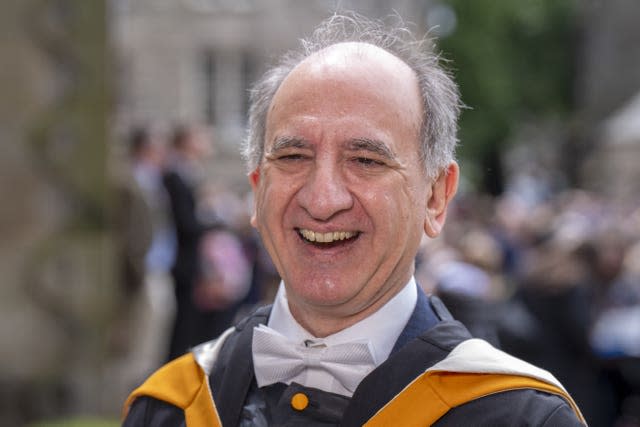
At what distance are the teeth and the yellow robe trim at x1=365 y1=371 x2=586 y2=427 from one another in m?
0.32

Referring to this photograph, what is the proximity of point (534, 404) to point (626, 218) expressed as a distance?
13.6m

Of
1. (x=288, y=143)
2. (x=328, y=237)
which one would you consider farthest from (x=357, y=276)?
(x=288, y=143)

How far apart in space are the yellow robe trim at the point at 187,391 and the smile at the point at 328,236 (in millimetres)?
427

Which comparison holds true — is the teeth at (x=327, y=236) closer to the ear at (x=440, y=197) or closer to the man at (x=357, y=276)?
the man at (x=357, y=276)

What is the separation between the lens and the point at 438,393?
2.24 meters

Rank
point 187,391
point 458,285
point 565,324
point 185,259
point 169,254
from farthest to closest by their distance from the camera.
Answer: point 169,254, point 185,259, point 565,324, point 458,285, point 187,391

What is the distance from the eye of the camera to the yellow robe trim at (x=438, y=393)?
2225 millimetres

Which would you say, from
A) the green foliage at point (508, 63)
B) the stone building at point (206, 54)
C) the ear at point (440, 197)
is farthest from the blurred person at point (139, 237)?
the green foliage at point (508, 63)

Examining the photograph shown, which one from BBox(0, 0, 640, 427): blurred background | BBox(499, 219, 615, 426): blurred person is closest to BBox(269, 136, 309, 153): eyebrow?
BBox(0, 0, 640, 427): blurred background

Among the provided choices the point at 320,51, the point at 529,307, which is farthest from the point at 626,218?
the point at 320,51

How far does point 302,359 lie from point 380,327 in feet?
0.60

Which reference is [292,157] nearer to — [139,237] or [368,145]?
[368,145]

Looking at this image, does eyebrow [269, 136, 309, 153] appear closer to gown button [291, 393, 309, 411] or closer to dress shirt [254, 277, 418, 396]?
dress shirt [254, 277, 418, 396]

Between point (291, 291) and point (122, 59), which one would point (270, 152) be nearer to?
point (291, 291)
